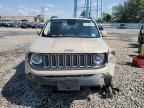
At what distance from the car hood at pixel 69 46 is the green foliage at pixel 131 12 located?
8266 centimetres

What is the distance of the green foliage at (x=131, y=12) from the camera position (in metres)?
86.5

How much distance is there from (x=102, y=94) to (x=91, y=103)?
60cm

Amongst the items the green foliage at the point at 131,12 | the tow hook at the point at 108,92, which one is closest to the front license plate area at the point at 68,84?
the tow hook at the point at 108,92

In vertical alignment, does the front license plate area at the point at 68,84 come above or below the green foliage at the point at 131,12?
below

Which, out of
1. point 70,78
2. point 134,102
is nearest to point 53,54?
point 70,78

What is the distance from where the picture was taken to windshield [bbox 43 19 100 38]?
7.19 metres

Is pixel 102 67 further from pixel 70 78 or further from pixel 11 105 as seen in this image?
pixel 11 105

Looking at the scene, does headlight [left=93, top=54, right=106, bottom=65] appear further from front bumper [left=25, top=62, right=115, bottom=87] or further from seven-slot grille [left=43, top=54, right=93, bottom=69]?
front bumper [left=25, top=62, right=115, bottom=87]

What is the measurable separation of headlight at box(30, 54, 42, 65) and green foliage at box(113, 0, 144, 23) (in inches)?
3288

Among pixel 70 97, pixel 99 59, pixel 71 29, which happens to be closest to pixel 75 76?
pixel 99 59

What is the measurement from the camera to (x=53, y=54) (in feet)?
18.6

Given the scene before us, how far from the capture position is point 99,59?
18.9ft

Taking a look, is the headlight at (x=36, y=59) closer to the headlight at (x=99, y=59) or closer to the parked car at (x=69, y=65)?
the parked car at (x=69, y=65)

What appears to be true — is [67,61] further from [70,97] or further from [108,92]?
[108,92]
